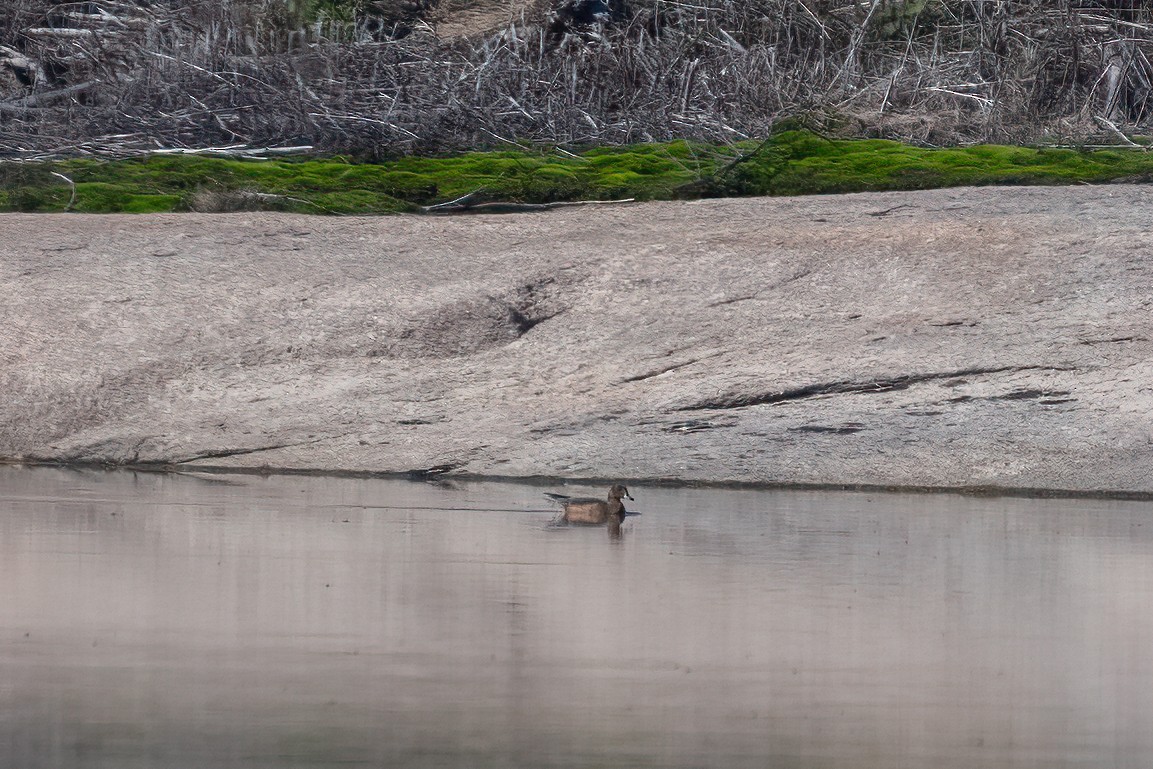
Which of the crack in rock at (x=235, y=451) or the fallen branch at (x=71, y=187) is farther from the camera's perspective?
the fallen branch at (x=71, y=187)

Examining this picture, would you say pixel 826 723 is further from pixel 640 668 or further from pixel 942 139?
pixel 942 139

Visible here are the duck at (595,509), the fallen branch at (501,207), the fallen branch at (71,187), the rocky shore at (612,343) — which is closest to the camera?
the duck at (595,509)

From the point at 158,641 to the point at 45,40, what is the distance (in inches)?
550

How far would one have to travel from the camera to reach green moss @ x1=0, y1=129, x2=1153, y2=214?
1388cm

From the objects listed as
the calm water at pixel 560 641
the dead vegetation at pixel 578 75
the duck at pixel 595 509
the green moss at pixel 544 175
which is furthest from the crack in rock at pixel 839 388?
the dead vegetation at pixel 578 75

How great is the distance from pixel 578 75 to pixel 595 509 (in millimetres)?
9534

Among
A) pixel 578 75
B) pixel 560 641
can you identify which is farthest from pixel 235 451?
pixel 578 75

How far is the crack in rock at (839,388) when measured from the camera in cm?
1099

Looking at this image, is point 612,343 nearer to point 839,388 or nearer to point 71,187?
point 839,388

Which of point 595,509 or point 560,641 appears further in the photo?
point 595,509

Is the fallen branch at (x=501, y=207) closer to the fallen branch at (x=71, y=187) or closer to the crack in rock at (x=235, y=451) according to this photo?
the fallen branch at (x=71, y=187)

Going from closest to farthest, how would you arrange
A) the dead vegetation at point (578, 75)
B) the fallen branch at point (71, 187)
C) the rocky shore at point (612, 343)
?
the rocky shore at point (612, 343), the fallen branch at point (71, 187), the dead vegetation at point (578, 75)

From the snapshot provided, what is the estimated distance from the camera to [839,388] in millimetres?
11023

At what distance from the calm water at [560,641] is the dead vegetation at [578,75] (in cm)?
799
